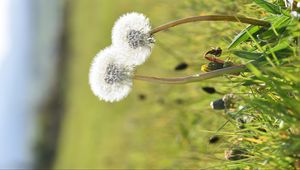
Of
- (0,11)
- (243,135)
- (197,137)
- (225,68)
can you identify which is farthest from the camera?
(0,11)

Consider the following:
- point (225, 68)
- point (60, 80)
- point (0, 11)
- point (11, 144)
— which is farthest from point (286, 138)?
point (0, 11)

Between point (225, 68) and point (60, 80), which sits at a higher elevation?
point (225, 68)

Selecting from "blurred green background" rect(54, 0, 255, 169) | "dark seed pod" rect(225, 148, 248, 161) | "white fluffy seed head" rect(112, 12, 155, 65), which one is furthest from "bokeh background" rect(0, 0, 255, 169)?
"white fluffy seed head" rect(112, 12, 155, 65)

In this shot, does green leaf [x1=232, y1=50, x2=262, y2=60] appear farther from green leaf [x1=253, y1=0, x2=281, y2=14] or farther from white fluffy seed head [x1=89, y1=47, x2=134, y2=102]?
white fluffy seed head [x1=89, y1=47, x2=134, y2=102]

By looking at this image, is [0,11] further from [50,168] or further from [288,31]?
[288,31]

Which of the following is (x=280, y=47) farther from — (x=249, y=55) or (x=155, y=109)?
(x=155, y=109)

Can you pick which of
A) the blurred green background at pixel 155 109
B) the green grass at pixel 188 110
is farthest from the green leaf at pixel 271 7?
the blurred green background at pixel 155 109

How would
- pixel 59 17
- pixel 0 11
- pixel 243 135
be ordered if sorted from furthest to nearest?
pixel 0 11
pixel 59 17
pixel 243 135

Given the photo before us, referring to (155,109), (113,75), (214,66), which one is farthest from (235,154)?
(155,109)
